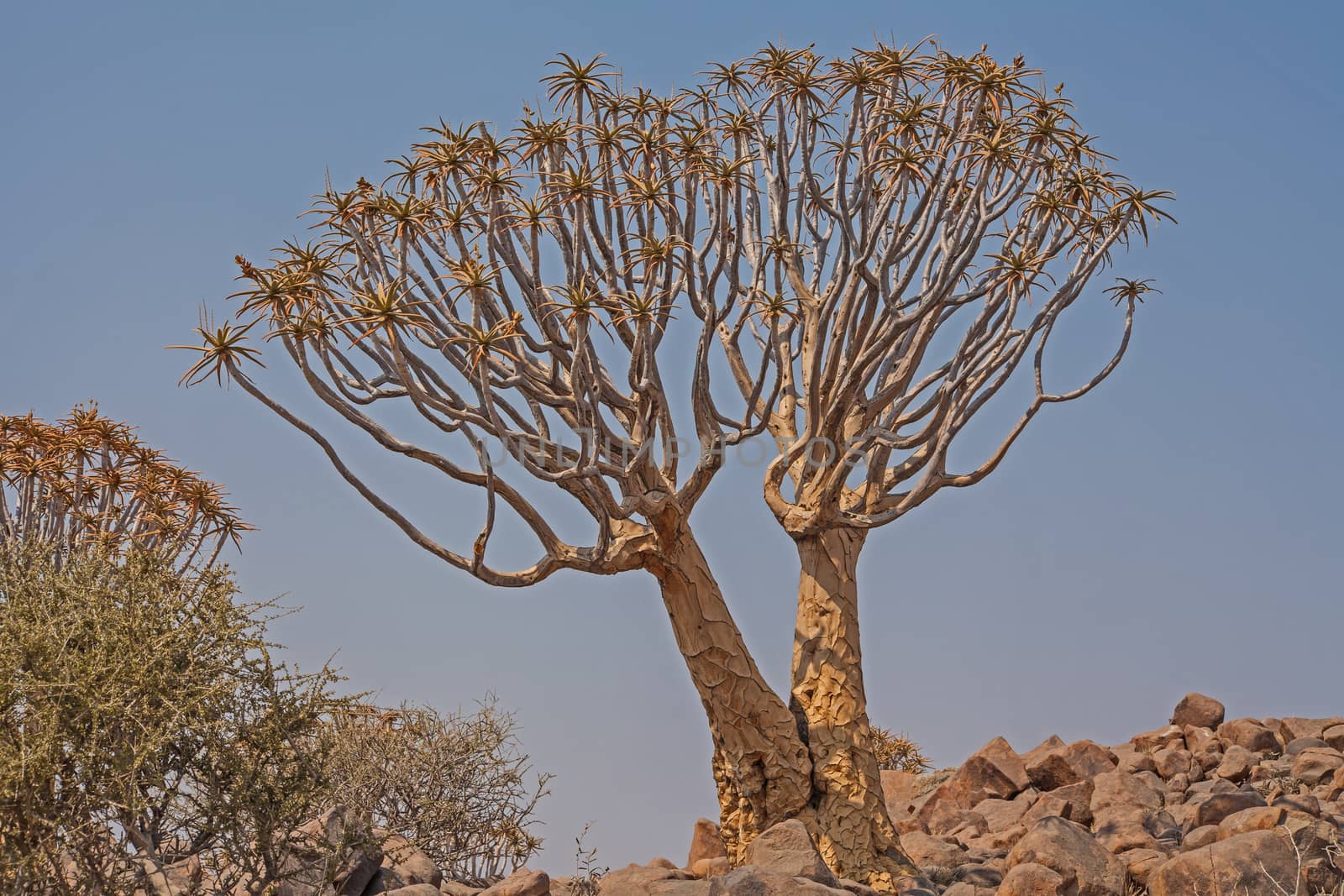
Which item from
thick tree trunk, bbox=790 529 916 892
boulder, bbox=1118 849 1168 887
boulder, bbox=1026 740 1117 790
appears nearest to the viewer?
boulder, bbox=1118 849 1168 887

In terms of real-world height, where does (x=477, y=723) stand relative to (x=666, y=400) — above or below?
below

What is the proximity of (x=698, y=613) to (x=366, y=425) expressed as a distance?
308cm

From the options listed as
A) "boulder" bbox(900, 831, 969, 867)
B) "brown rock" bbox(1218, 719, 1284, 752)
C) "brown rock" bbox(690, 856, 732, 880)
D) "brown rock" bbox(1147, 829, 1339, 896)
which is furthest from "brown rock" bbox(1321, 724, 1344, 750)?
"brown rock" bbox(690, 856, 732, 880)

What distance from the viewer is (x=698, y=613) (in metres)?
11.0

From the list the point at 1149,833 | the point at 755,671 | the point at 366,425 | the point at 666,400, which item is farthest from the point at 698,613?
the point at 1149,833

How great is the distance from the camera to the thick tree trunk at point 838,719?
11.2 meters

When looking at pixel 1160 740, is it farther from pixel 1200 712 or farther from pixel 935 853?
pixel 935 853

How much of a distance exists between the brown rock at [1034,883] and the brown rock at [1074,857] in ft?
Result: 0.44

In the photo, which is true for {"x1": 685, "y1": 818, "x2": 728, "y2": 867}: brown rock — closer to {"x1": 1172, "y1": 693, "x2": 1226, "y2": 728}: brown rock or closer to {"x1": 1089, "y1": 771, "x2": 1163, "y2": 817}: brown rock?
{"x1": 1089, "y1": 771, "x2": 1163, "y2": 817}: brown rock

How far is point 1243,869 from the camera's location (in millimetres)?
9188

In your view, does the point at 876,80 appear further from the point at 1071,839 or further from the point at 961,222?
the point at 1071,839

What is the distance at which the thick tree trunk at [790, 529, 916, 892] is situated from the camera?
11.2 meters

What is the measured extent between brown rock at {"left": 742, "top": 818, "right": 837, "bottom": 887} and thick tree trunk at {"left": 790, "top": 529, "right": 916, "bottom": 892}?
136cm

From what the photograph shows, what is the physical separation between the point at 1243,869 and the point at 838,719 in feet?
11.2
